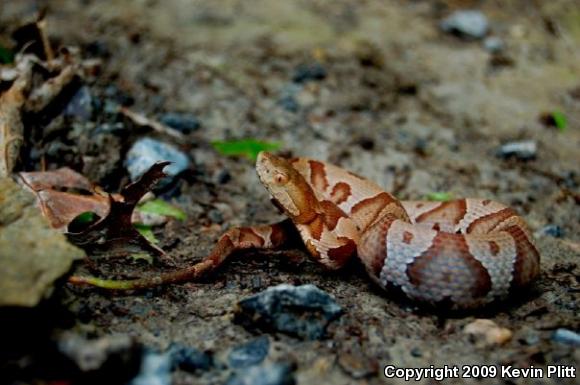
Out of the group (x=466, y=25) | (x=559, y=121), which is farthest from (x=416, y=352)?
(x=466, y=25)

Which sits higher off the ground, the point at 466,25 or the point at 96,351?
the point at 466,25

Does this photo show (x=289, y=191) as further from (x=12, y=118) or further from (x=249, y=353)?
(x=12, y=118)

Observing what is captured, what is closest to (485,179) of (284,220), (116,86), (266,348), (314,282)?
(284,220)

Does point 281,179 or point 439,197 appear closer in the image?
point 281,179

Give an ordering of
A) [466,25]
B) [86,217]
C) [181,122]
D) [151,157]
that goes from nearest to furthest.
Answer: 1. [86,217]
2. [151,157]
3. [181,122]
4. [466,25]

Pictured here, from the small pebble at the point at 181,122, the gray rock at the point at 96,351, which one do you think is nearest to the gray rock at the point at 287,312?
the gray rock at the point at 96,351

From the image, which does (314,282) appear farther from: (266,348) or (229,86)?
(229,86)

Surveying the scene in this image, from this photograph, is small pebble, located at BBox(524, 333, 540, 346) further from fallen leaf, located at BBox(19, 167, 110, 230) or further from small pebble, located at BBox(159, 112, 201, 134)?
small pebble, located at BBox(159, 112, 201, 134)

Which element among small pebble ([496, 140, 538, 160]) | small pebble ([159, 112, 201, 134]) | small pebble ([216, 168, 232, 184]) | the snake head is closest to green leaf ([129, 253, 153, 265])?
the snake head
